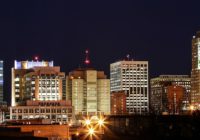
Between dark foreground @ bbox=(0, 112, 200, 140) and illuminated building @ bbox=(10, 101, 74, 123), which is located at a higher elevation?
illuminated building @ bbox=(10, 101, 74, 123)

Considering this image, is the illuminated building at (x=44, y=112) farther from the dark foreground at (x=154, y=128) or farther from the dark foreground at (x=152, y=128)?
the dark foreground at (x=154, y=128)

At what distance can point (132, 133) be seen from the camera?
91188mm

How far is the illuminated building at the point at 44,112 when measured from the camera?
19275 centimetres

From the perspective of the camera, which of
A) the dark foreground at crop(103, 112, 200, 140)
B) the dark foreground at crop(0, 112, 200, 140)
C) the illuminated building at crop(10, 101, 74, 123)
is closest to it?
the dark foreground at crop(0, 112, 200, 140)

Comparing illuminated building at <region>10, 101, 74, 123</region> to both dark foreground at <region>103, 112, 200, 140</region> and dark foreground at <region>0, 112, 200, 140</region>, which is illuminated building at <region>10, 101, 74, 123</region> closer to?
dark foreground at <region>0, 112, 200, 140</region>

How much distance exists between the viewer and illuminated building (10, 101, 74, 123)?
632ft

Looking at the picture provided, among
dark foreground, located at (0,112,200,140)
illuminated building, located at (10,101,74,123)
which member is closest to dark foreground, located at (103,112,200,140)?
dark foreground, located at (0,112,200,140)

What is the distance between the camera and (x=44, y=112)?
7687 inches

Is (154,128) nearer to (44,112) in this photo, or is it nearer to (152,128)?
(152,128)

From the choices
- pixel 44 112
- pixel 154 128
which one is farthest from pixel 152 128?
pixel 44 112

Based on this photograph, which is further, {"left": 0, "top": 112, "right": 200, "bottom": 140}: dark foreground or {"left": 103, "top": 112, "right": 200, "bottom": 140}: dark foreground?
{"left": 103, "top": 112, "right": 200, "bottom": 140}: dark foreground

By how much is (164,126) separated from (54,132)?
2163 cm

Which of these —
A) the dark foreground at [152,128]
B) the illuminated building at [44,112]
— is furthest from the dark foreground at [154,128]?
the illuminated building at [44,112]

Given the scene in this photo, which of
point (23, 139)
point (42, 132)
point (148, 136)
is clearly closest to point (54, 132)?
point (42, 132)
